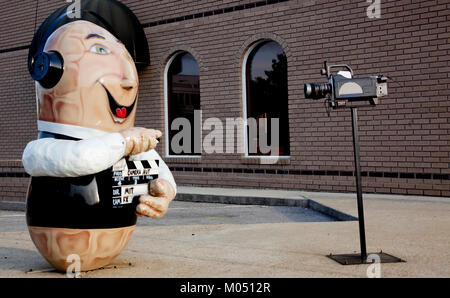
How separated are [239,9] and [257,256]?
286 inches

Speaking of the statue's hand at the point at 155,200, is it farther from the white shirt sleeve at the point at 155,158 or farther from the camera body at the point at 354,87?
the camera body at the point at 354,87

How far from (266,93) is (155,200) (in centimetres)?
735

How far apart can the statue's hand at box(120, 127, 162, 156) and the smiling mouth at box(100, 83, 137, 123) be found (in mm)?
235

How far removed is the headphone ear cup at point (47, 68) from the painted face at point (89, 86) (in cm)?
4

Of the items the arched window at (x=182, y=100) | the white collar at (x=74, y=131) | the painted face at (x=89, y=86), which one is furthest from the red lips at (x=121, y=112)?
the arched window at (x=182, y=100)

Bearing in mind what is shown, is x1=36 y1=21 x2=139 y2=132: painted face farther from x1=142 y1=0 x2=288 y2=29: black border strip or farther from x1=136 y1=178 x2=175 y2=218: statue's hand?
x1=142 y1=0 x2=288 y2=29: black border strip

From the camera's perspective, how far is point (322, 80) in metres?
10.2

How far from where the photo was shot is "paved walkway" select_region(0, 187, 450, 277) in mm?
4656

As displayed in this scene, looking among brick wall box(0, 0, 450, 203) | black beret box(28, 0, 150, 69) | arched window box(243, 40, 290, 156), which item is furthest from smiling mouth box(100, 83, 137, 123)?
black beret box(28, 0, 150, 69)

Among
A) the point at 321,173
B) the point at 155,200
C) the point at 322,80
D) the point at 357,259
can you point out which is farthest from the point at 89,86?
the point at 321,173

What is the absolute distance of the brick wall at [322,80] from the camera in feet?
30.4

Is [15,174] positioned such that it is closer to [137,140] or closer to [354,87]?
[137,140]

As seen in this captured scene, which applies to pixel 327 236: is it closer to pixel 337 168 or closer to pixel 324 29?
pixel 337 168
